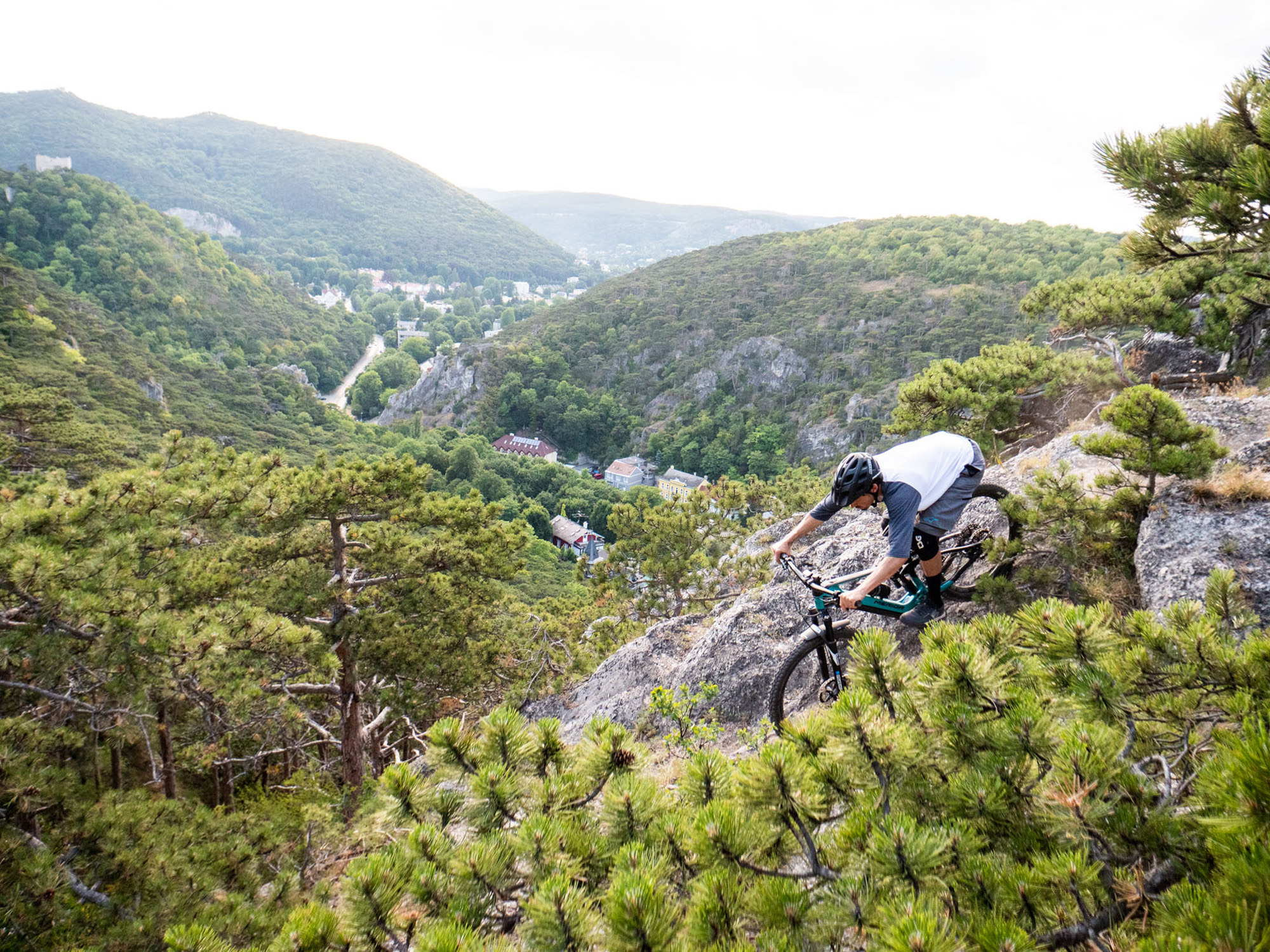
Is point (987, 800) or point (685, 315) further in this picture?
point (685, 315)

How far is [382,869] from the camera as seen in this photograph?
1809 millimetres

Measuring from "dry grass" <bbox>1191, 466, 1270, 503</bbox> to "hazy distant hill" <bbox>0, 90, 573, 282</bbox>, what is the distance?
7326 inches

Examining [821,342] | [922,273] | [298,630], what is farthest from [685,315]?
[298,630]

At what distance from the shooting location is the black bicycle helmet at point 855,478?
3186mm

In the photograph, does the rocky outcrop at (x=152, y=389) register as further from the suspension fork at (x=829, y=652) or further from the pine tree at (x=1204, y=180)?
the pine tree at (x=1204, y=180)

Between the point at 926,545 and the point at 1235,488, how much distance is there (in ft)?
6.67

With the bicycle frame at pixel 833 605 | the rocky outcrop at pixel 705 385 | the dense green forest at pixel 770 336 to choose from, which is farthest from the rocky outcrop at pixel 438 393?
the bicycle frame at pixel 833 605

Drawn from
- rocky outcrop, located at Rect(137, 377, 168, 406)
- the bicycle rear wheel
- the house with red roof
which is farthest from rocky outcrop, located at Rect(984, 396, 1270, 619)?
the house with red roof

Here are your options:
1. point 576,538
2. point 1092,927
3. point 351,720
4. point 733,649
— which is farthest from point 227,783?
point 576,538

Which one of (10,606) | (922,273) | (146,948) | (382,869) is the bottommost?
(146,948)

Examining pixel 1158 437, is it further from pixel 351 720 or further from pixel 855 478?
pixel 351 720

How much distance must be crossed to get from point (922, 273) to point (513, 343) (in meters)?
54.4

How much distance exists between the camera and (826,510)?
3.52 m

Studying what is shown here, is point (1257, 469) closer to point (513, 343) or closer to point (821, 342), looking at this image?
point (821, 342)
